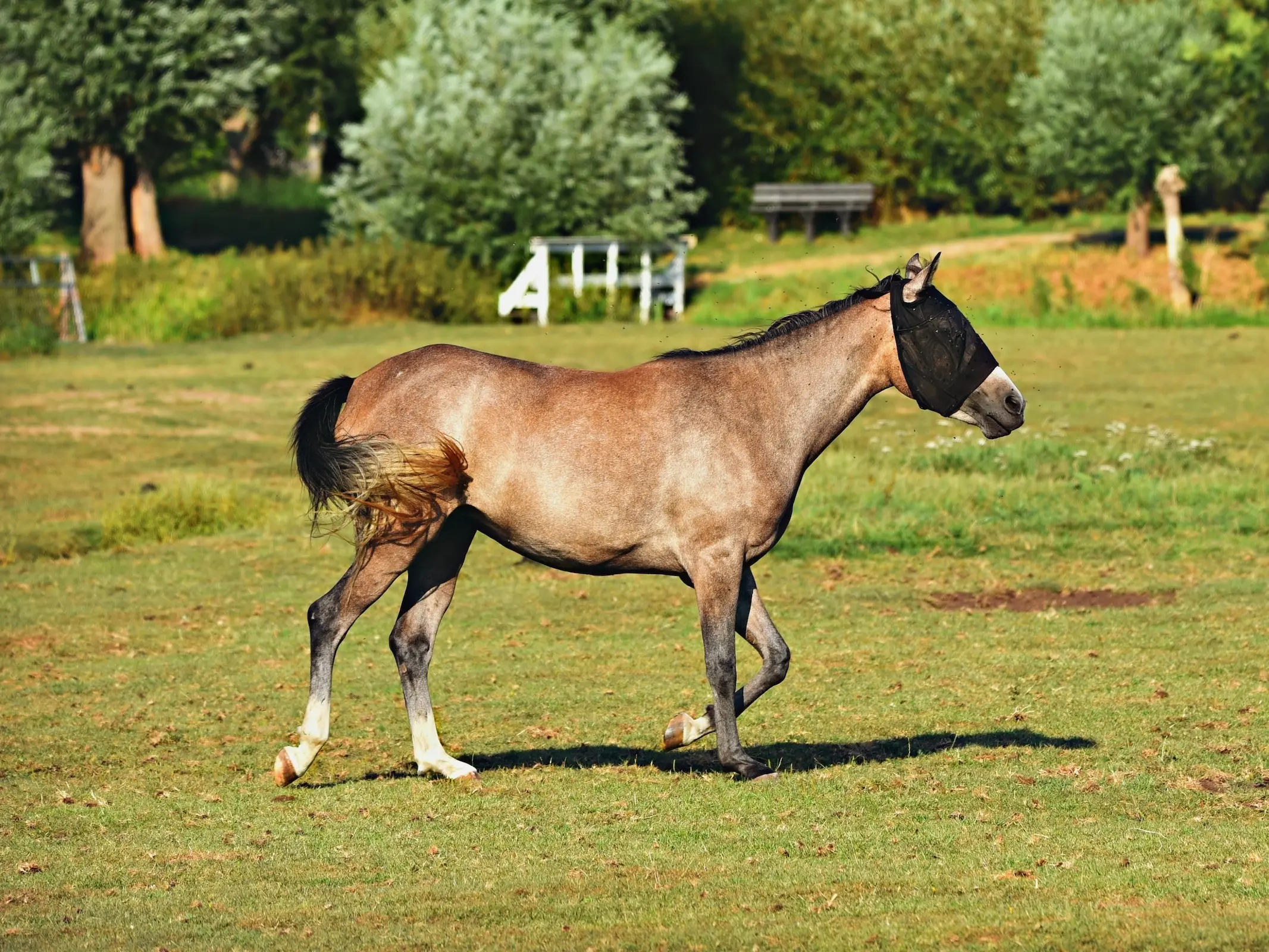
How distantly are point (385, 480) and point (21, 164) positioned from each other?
3922cm

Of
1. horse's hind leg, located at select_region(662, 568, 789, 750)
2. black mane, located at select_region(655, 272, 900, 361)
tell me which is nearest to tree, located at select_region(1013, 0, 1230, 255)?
black mane, located at select_region(655, 272, 900, 361)

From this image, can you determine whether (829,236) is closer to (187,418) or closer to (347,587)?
(187,418)

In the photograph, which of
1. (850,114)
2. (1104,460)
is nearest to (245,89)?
(850,114)

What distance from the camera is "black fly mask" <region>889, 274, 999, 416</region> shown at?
425 inches

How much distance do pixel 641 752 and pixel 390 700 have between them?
2.80 meters

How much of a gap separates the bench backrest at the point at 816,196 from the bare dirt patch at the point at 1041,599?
3614cm

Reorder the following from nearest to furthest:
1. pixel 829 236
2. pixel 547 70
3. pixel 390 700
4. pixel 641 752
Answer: pixel 641 752
pixel 390 700
pixel 547 70
pixel 829 236

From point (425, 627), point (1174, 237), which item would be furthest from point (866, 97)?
point (425, 627)

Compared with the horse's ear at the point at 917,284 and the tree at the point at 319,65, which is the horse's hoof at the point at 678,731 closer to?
the horse's ear at the point at 917,284

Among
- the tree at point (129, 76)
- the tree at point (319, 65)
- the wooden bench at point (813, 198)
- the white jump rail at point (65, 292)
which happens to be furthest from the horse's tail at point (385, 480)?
the tree at point (319, 65)

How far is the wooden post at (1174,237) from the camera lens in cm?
4288

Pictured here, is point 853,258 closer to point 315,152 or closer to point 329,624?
point 315,152

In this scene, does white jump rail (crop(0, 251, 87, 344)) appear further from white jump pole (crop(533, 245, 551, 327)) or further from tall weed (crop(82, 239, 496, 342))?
white jump pole (crop(533, 245, 551, 327))

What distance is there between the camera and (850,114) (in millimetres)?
58594
